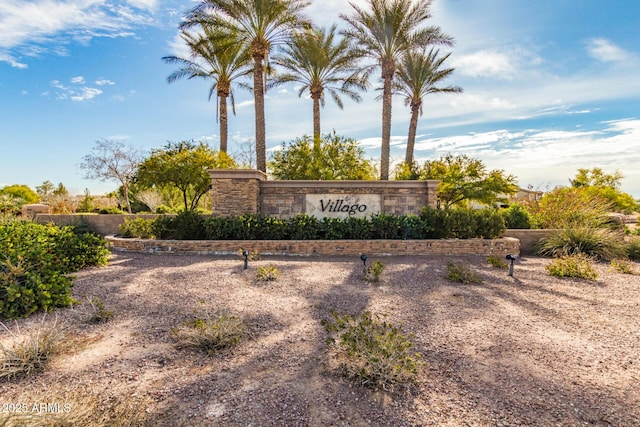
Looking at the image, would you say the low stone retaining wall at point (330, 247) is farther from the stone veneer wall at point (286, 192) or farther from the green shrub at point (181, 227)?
the stone veneer wall at point (286, 192)

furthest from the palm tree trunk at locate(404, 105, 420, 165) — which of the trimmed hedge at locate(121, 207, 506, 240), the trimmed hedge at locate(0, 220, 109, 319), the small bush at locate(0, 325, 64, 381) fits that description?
the small bush at locate(0, 325, 64, 381)

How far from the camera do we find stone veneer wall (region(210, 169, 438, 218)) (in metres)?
11.1

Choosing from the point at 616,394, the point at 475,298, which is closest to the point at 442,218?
the point at 475,298

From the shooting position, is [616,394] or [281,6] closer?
[616,394]

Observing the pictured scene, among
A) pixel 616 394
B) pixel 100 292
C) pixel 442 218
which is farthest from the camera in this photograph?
pixel 442 218

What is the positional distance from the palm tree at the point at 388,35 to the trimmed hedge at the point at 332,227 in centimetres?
747

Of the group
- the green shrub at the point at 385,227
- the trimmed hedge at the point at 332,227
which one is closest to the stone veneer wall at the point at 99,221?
the trimmed hedge at the point at 332,227

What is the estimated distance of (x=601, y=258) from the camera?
9930mm

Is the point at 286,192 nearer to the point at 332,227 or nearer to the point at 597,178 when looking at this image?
the point at 332,227

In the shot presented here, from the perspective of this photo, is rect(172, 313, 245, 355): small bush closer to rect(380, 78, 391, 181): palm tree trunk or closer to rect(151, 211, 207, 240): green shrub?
rect(151, 211, 207, 240): green shrub

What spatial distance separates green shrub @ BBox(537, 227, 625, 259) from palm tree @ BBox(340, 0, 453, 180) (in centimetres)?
893

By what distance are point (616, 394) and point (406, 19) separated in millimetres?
17870

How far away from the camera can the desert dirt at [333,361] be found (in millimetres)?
2830

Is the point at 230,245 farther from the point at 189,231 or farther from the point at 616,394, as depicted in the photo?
the point at 616,394
